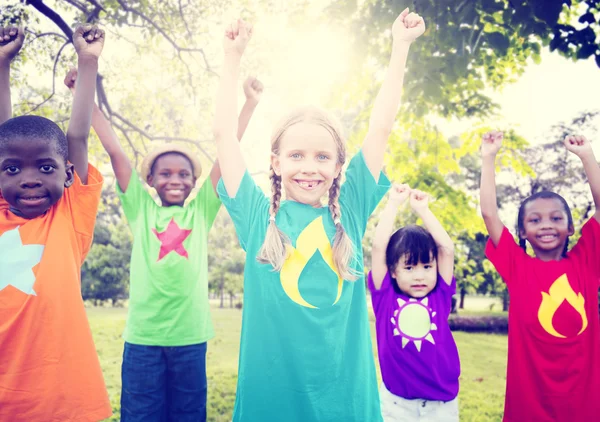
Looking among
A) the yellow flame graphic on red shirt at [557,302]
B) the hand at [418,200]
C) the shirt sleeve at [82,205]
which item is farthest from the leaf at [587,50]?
the shirt sleeve at [82,205]

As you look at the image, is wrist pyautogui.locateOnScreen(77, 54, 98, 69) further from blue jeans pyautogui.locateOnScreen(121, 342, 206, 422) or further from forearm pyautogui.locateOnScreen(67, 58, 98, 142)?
blue jeans pyautogui.locateOnScreen(121, 342, 206, 422)

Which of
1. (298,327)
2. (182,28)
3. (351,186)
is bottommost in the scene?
(298,327)

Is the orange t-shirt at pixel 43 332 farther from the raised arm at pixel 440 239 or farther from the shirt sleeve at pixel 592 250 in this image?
the shirt sleeve at pixel 592 250

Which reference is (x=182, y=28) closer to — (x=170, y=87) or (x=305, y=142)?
(x=170, y=87)

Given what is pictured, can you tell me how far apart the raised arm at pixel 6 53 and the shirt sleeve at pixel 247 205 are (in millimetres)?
1127

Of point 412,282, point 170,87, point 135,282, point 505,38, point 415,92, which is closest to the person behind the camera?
point 412,282

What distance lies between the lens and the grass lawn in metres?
5.29

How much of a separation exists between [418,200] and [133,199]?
1.73 metres

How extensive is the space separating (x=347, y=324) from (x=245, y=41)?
1178 mm

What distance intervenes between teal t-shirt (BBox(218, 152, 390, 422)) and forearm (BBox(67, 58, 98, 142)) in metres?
0.80

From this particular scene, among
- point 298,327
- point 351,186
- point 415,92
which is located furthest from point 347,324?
point 415,92

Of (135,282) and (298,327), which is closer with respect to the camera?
(298,327)

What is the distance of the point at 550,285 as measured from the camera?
2.76 metres

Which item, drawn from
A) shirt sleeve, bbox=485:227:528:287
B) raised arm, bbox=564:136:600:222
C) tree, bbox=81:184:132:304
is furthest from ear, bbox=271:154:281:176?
tree, bbox=81:184:132:304
